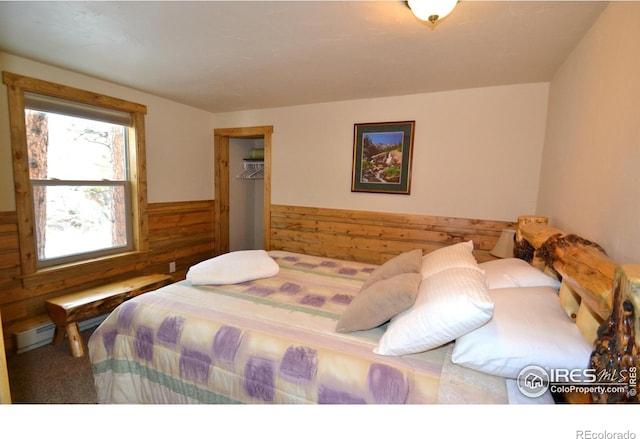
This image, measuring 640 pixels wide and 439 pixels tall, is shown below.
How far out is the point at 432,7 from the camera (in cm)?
131

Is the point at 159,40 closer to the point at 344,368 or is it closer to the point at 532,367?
the point at 344,368

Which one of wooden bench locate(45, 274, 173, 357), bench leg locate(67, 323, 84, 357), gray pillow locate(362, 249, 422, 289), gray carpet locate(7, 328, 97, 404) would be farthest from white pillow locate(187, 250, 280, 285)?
bench leg locate(67, 323, 84, 357)

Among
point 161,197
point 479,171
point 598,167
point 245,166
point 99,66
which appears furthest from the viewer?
point 245,166

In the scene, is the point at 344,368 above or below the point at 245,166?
below

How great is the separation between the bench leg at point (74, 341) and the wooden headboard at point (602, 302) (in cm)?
311

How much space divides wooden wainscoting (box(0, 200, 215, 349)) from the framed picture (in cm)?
220

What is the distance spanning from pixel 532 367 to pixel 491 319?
0.60 ft

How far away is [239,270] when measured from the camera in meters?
1.98

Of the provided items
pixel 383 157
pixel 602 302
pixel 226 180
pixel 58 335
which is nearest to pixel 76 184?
pixel 58 335

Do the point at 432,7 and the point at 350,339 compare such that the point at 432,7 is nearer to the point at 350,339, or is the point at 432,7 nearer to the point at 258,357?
the point at 350,339

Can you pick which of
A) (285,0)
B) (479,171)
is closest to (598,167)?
(479,171)

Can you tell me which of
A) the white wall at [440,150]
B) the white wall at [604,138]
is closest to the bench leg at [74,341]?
the white wall at [440,150]

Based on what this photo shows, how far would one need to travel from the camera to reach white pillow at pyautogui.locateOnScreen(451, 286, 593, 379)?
95cm

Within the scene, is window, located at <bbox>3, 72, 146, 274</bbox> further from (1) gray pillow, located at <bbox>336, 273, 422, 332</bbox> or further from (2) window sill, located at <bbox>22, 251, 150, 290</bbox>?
(1) gray pillow, located at <bbox>336, 273, 422, 332</bbox>
